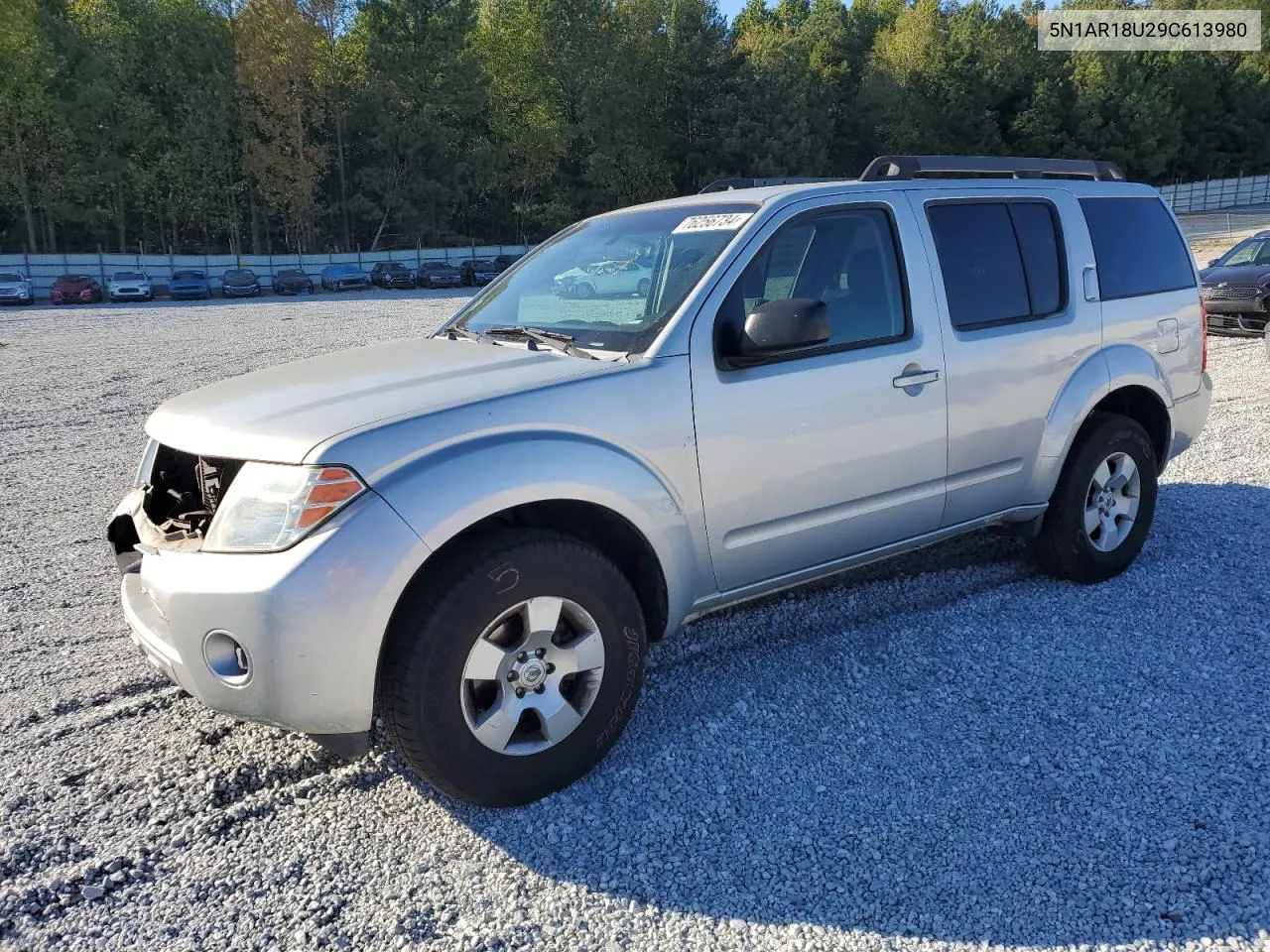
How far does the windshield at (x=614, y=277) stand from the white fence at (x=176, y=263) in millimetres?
43285

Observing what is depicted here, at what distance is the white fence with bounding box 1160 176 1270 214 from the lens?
73375 mm

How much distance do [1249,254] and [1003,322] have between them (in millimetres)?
13398

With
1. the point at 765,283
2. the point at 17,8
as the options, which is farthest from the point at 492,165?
the point at 765,283

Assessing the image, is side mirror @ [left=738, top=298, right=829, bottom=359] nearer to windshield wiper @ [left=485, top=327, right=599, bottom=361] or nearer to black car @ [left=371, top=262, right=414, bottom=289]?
windshield wiper @ [left=485, top=327, right=599, bottom=361]

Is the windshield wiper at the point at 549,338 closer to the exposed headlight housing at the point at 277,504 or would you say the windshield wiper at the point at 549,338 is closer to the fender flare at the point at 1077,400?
the exposed headlight housing at the point at 277,504

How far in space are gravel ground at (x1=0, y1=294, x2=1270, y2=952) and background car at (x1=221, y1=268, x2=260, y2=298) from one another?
3631 cm

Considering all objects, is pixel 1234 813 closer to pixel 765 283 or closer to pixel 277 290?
pixel 765 283

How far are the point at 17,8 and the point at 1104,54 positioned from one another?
71.3m

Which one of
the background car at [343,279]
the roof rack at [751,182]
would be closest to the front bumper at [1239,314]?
the roof rack at [751,182]

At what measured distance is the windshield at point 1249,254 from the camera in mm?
14398

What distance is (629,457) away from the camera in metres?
3.11

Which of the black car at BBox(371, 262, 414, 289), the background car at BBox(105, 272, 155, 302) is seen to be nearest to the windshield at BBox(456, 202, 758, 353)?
the background car at BBox(105, 272, 155, 302)

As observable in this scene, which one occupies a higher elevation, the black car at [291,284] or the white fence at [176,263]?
the white fence at [176,263]

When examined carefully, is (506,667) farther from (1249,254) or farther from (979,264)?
(1249,254)
